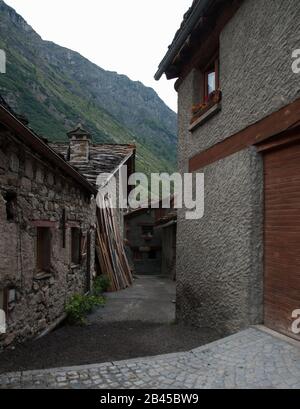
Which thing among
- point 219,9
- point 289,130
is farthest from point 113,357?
point 219,9

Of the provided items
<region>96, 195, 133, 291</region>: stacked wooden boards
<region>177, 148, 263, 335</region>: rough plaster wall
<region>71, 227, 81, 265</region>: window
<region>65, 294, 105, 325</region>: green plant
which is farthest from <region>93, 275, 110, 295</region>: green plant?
<region>177, 148, 263, 335</region>: rough plaster wall

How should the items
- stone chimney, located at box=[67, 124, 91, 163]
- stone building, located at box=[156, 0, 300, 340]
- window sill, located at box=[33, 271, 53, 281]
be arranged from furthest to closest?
1. stone chimney, located at box=[67, 124, 91, 163]
2. window sill, located at box=[33, 271, 53, 281]
3. stone building, located at box=[156, 0, 300, 340]

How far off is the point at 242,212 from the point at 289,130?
118 centimetres

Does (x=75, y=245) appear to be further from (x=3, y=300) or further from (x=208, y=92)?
(x=208, y=92)

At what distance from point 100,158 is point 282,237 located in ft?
32.7

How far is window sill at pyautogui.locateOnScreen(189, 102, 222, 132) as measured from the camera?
535 cm

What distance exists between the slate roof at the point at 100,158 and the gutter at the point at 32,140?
4.23 metres

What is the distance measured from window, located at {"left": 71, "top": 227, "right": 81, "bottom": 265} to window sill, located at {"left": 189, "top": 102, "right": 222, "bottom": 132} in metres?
3.83

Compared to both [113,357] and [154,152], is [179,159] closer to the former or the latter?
[113,357]

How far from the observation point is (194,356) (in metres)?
3.94

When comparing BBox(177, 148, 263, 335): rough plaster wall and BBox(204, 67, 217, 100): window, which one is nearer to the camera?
BBox(177, 148, 263, 335): rough plaster wall

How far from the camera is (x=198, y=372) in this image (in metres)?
3.48

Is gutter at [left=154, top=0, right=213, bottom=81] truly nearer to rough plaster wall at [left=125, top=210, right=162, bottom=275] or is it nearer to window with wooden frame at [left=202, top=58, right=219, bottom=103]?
window with wooden frame at [left=202, top=58, right=219, bottom=103]
